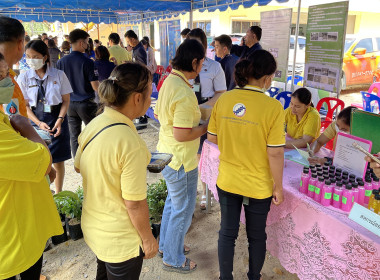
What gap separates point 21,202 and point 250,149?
1.03 m

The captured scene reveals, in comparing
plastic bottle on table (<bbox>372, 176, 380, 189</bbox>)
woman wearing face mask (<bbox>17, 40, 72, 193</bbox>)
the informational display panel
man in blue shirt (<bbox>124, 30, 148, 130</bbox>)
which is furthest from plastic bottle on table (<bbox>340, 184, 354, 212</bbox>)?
the informational display panel

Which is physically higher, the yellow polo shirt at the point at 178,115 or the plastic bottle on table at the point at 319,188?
the yellow polo shirt at the point at 178,115

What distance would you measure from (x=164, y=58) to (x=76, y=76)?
21.8ft

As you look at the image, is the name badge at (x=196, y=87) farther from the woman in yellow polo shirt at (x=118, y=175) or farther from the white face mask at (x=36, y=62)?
the woman in yellow polo shirt at (x=118, y=175)

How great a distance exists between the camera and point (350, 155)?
1519 mm

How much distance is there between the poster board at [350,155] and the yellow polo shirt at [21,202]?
140 cm

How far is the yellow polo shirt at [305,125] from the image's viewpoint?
2.41 meters

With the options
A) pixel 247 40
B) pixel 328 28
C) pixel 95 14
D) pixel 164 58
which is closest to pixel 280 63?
pixel 247 40

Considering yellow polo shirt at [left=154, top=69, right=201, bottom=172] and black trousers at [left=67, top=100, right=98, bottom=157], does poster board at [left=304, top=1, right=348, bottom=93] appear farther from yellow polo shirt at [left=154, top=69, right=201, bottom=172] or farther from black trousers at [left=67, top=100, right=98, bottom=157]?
black trousers at [left=67, top=100, right=98, bottom=157]

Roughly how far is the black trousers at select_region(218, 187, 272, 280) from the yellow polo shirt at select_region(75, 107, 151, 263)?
682 mm

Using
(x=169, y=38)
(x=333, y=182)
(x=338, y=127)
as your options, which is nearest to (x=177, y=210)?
(x=333, y=182)

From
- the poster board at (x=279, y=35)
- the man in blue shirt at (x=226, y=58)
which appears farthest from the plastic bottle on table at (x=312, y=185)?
the poster board at (x=279, y=35)

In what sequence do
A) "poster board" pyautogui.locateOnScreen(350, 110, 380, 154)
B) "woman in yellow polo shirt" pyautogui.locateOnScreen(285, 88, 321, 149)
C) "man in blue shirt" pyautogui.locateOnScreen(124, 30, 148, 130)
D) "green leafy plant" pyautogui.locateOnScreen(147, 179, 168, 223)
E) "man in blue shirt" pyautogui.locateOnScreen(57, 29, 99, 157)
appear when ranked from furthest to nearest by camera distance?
"man in blue shirt" pyautogui.locateOnScreen(124, 30, 148, 130) → "man in blue shirt" pyautogui.locateOnScreen(57, 29, 99, 157) → "green leafy plant" pyautogui.locateOnScreen(147, 179, 168, 223) → "woman in yellow polo shirt" pyautogui.locateOnScreen(285, 88, 321, 149) → "poster board" pyautogui.locateOnScreen(350, 110, 380, 154)

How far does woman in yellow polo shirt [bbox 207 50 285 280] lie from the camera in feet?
4.75
